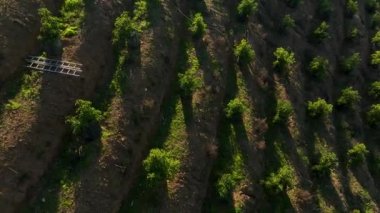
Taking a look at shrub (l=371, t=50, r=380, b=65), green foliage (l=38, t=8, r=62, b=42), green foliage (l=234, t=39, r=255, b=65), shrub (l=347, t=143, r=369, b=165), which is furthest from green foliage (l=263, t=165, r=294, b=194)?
shrub (l=371, t=50, r=380, b=65)

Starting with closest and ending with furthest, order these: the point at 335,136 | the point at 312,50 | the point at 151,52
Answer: the point at 151,52, the point at 335,136, the point at 312,50

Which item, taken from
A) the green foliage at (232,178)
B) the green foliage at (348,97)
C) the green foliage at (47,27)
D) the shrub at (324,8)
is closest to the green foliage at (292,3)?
the shrub at (324,8)

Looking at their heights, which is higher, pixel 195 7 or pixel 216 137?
pixel 195 7

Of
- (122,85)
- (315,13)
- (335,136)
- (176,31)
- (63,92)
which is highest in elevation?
(315,13)

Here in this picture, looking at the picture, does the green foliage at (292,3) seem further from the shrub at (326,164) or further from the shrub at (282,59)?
the shrub at (326,164)

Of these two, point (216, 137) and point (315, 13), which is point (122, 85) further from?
point (315, 13)

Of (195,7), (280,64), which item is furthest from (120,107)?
(280,64)

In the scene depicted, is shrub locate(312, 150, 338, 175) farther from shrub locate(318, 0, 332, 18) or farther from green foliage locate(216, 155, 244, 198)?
shrub locate(318, 0, 332, 18)
